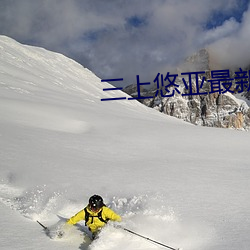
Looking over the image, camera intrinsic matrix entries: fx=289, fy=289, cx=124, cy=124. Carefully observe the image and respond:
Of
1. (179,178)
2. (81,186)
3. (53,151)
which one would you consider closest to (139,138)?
(53,151)

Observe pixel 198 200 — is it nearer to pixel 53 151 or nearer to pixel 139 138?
pixel 53 151

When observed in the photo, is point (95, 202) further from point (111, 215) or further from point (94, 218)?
point (111, 215)

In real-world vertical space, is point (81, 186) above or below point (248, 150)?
below

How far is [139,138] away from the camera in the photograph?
13859 millimetres

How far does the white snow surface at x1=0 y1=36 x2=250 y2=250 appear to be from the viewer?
204 inches

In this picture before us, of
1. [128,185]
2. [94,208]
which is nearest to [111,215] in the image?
[94,208]

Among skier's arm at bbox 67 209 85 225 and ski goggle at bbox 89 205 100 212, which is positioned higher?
ski goggle at bbox 89 205 100 212

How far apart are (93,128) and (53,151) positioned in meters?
5.56

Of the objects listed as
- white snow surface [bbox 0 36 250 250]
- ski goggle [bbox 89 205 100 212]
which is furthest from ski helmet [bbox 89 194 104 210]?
white snow surface [bbox 0 36 250 250]

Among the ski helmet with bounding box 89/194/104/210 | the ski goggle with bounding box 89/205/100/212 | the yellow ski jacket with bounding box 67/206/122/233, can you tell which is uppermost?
the ski helmet with bounding box 89/194/104/210

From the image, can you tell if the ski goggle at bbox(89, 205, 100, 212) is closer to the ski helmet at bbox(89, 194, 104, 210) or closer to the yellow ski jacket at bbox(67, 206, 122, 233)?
the ski helmet at bbox(89, 194, 104, 210)

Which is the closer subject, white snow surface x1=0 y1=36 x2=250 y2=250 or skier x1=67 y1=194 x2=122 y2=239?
white snow surface x1=0 y1=36 x2=250 y2=250

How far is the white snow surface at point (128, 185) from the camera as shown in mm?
5188

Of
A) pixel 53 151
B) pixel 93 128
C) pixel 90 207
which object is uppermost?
pixel 93 128
